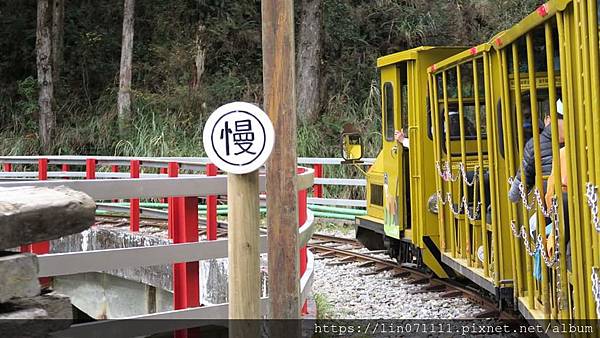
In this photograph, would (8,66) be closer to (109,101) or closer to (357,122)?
(109,101)

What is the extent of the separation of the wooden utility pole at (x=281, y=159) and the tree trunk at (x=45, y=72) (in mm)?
19675

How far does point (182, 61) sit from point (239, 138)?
Answer: 22530mm

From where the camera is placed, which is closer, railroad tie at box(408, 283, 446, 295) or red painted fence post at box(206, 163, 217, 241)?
red painted fence post at box(206, 163, 217, 241)

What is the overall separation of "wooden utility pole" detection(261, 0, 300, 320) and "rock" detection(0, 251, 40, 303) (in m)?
1.95

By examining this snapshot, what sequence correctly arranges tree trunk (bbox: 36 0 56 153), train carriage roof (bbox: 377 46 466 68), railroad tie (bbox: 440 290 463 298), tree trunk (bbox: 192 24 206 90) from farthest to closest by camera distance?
tree trunk (bbox: 192 24 206 90)
tree trunk (bbox: 36 0 56 153)
train carriage roof (bbox: 377 46 466 68)
railroad tie (bbox: 440 290 463 298)

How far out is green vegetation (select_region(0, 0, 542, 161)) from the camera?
77.1 ft

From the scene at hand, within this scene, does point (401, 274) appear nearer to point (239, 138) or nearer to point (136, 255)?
point (136, 255)

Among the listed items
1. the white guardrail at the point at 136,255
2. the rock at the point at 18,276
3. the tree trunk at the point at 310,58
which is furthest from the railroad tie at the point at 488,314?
the tree trunk at the point at 310,58

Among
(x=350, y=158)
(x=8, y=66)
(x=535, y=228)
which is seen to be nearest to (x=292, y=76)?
(x=535, y=228)

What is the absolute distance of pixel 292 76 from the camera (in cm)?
540

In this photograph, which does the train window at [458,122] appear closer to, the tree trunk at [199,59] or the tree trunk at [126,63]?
the tree trunk at [126,63]

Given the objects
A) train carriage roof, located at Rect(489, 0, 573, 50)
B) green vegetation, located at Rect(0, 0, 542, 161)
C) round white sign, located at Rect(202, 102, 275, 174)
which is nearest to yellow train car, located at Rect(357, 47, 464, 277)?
train carriage roof, located at Rect(489, 0, 573, 50)

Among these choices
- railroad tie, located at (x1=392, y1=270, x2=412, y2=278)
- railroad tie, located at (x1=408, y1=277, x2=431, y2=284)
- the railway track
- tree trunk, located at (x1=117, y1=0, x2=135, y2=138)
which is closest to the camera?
the railway track

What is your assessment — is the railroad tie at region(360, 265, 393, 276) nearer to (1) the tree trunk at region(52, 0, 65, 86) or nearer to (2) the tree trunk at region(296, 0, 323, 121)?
→ (2) the tree trunk at region(296, 0, 323, 121)
